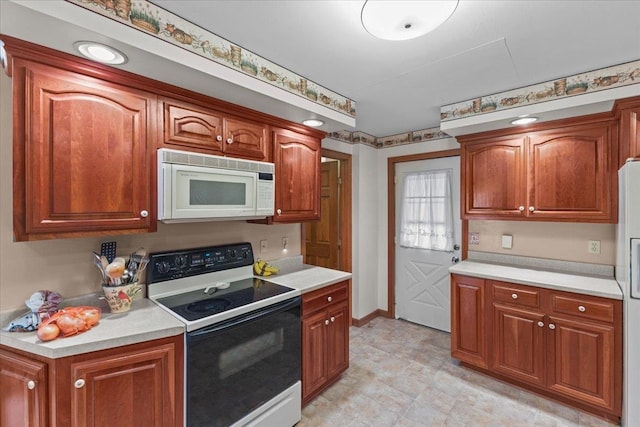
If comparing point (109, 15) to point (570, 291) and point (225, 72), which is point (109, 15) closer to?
point (225, 72)

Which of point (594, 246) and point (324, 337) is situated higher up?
point (594, 246)

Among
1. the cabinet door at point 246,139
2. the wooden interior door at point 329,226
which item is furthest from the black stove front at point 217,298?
the wooden interior door at point 329,226

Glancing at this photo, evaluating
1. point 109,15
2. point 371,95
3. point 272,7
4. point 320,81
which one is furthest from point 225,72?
point 371,95

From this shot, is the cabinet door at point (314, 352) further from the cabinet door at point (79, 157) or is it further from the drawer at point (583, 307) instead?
the drawer at point (583, 307)

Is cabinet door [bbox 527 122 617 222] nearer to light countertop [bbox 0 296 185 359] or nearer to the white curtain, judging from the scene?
the white curtain

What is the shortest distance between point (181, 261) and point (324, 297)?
107 cm

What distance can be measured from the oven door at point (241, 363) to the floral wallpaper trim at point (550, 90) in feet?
7.15

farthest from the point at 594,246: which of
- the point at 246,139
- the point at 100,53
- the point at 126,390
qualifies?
the point at 100,53

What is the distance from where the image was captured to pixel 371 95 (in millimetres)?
2432

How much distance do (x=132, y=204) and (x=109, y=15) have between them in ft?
2.86

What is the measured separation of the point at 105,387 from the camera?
127 cm

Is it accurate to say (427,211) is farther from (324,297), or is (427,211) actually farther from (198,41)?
(198,41)

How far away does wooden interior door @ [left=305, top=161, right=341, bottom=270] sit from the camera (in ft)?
11.9

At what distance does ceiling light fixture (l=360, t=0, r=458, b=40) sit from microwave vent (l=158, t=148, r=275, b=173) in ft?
3.66
